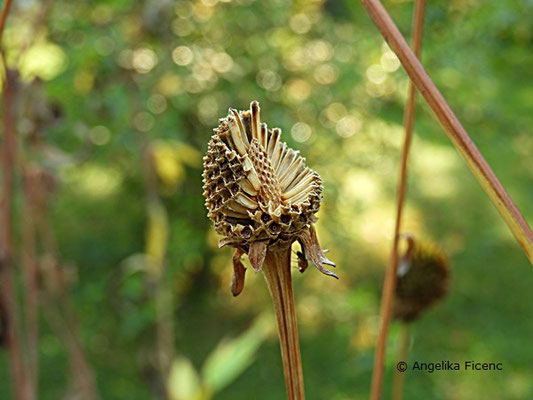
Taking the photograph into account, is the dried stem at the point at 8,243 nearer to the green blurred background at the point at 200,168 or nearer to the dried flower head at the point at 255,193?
the green blurred background at the point at 200,168

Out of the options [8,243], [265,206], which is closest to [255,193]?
[265,206]

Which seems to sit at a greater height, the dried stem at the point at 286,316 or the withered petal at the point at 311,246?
the withered petal at the point at 311,246

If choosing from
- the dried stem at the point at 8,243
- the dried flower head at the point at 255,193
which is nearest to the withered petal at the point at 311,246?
the dried flower head at the point at 255,193

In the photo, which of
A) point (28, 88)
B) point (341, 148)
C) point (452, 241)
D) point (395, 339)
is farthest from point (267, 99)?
point (452, 241)

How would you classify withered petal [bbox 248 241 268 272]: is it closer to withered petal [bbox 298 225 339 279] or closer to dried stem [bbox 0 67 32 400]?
withered petal [bbox 298 225 339 279]

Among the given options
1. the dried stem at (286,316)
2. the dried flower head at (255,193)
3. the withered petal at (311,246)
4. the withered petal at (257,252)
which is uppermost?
the dried flower head at (255,193)

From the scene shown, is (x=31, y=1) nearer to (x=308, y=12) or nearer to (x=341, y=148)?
(x=308, y=12)

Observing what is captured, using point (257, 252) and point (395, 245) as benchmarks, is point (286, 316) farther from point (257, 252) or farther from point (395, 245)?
point (395, 245)

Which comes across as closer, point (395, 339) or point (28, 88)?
point (28, 88)
